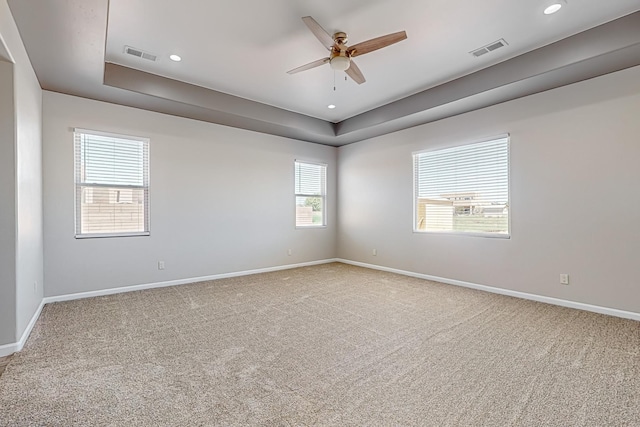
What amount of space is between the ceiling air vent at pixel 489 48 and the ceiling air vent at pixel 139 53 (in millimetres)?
3705

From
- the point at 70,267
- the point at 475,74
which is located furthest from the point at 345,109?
the point at 70,267

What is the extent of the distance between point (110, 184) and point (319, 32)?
3.59 meters

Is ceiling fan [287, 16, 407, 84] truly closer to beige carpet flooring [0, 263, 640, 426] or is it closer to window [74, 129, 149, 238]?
beige carpet flooring [0, 263, 640, 426]

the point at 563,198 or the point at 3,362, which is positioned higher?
the point at 563,198

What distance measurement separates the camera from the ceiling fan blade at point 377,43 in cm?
272

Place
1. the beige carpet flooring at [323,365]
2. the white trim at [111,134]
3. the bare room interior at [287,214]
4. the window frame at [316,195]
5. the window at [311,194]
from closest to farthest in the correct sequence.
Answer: the beige carpet flooring at [323,365] → the bare room interior at [287,214] → the white trim at [111,134] → the window frame at [316,195] → the window at [311,194]

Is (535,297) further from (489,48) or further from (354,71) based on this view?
(354,71)

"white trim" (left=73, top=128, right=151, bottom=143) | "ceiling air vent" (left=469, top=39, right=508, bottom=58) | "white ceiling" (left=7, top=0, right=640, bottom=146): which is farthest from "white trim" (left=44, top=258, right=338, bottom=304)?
"ceiling air vent" (left=469, top=39, right=508, bottom=58)

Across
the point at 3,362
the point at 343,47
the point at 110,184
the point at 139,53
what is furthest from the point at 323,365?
the point at 110,184

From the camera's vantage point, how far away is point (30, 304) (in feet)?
10.1

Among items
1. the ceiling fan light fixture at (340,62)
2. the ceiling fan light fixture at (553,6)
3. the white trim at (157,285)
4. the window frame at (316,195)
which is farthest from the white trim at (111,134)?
the ceiling fan light fixture at (553,6)

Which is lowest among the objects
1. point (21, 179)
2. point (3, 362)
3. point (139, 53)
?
point (3, 362)

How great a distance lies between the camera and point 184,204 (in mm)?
4906

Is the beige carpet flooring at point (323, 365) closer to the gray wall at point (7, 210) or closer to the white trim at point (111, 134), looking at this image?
the gray wall at point (7, 210)
